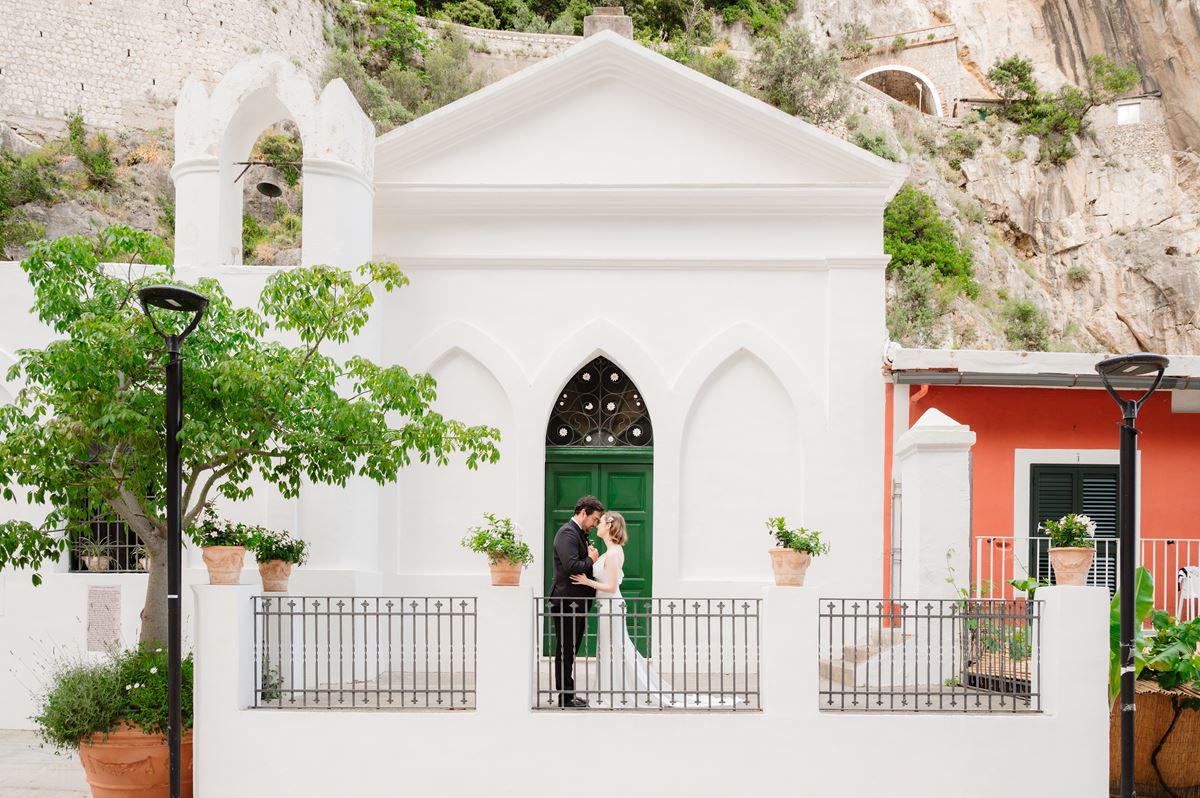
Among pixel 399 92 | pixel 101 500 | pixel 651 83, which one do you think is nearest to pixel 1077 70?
pixel 399 92

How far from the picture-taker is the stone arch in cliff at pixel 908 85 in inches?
2174

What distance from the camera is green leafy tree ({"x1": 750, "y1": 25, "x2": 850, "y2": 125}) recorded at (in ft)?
146

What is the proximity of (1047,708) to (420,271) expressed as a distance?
818cm

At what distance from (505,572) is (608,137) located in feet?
20.7

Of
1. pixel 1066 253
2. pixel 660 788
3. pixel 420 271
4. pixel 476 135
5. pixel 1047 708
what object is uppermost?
pixel 1066 253

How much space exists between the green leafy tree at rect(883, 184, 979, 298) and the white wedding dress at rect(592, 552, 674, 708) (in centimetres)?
3210

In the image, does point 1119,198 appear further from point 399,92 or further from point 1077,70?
point 399,92

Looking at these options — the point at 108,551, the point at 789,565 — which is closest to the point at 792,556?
the point at 789,565

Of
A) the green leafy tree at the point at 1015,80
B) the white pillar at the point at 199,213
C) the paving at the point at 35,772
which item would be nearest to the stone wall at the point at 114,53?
the white pillar at the point at 199,213

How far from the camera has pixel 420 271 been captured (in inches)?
533

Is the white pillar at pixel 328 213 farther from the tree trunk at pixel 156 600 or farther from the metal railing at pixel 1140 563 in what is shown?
the metal railing at pixel 1140 563

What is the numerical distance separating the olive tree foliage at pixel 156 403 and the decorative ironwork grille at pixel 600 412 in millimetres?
3749

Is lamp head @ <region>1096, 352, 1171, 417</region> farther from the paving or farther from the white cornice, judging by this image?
the paving

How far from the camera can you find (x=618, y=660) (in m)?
9.89
